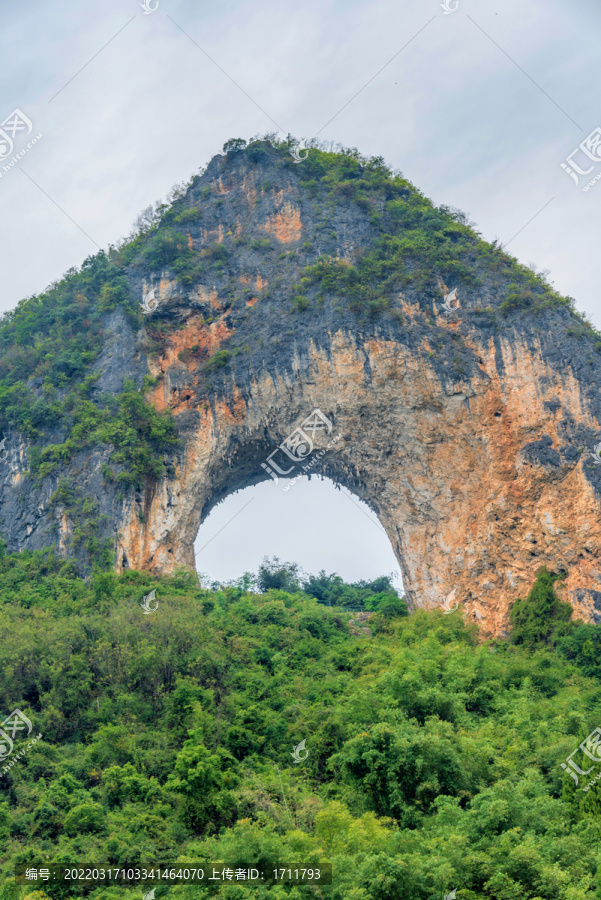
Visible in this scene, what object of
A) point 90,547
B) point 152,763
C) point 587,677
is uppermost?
point 90,547

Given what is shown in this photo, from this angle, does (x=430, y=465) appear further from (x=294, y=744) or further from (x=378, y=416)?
(x=294, y=744)

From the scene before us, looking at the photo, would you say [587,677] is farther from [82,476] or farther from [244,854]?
[82,476]

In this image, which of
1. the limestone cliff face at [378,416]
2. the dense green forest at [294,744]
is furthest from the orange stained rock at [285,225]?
the dense green forest at [294,744]

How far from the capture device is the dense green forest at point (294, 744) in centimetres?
969

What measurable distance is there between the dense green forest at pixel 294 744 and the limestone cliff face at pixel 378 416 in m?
1.52

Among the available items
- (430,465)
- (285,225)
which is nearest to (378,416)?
(430,465)

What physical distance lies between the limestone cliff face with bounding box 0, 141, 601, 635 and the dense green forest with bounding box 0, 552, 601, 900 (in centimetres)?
152

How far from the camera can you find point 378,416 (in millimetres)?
22859

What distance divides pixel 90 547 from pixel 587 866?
47.9 feet

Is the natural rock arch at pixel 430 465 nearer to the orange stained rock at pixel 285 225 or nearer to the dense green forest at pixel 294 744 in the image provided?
the dense green forest at pixel 294 744

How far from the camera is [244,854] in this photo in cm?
973

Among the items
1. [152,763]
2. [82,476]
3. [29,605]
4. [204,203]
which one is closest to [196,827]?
[152,763]

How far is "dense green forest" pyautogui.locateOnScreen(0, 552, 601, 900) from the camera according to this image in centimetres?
969

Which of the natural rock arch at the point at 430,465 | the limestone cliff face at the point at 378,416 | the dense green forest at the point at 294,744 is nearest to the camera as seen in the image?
the dense green forest at the point at 294,744
